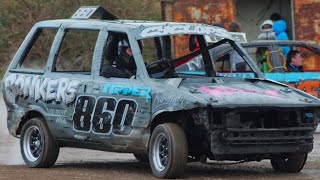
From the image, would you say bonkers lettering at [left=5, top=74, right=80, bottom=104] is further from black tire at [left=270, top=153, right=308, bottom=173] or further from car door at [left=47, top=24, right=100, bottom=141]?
black tire at [left=270, top=153, right=308, bottom=173]

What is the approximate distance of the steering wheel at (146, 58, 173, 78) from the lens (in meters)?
10.6

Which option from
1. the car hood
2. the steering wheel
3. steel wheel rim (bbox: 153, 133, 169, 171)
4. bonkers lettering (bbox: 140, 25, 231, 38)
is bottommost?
steel wheel rim (bbox: 153, 133, 169, 171)

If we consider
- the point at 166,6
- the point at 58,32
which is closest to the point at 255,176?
the point at 58,32

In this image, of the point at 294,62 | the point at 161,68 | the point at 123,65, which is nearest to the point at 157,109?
the point at 161,68

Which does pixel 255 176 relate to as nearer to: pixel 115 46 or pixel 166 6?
pixel 115 46

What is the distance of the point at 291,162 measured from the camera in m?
10.4

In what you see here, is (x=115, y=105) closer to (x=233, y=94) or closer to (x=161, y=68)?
(x=161, y=68)

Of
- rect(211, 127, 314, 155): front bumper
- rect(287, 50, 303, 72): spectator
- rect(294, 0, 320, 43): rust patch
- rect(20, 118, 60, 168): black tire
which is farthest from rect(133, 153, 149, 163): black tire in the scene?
rect(294, 0, 320, 43): rust patch

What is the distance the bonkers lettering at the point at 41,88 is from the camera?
429 inches

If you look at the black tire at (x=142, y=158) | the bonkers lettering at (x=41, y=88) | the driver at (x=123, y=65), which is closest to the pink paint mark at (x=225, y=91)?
the driver at (x=123, y=65)

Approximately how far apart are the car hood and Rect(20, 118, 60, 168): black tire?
1884 mm

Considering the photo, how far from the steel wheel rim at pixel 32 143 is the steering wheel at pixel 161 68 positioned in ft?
5.43

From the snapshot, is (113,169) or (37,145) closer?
(113,169)

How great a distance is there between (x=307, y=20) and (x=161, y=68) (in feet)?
35.4
